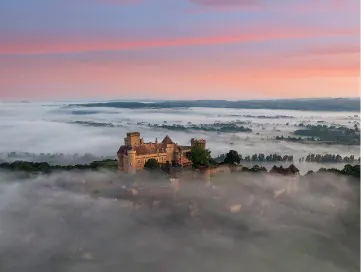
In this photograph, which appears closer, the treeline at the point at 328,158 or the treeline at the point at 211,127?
the treeline at the point at 328,158

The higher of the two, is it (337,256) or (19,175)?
(19,175)

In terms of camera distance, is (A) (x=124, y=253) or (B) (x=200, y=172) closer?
(A) (x=124, y=253)

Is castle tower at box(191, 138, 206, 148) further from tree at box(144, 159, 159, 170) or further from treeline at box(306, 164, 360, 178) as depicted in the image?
treeline at box(306, 164, 360, 178)

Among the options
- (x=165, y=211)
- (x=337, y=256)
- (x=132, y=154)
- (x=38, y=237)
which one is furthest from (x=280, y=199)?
(x=38, y=237)

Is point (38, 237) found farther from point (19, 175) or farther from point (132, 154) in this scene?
point (132, 154)

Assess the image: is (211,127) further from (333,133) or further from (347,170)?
(347,170)

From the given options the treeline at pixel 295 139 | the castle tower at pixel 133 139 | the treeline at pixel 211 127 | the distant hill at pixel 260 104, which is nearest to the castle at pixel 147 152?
the castle tower at pixel 133 139

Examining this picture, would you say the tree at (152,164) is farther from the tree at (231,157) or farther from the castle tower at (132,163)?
the tree at (231,157)

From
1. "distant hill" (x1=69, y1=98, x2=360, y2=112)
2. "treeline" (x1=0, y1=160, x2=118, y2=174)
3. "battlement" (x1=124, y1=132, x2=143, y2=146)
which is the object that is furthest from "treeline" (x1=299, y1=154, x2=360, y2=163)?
"treeline" (x1=0, y1=160, x2=118, y2=174)
